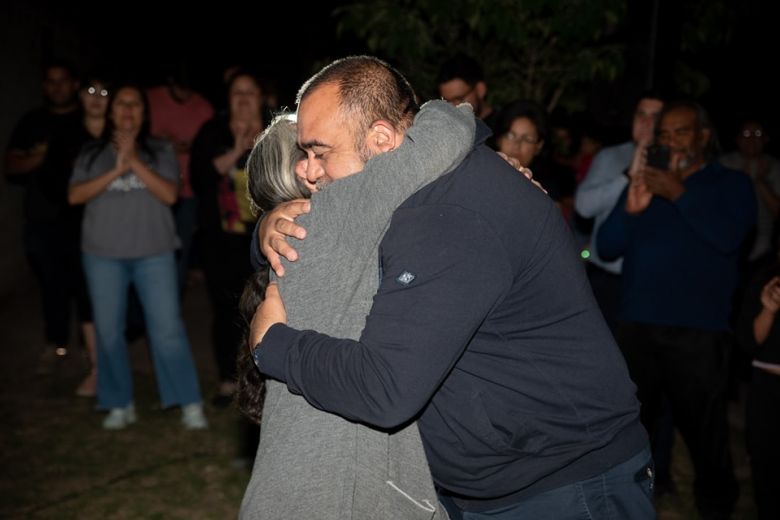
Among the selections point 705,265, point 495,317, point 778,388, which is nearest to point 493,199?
point 495,317

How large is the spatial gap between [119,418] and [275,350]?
415 cm

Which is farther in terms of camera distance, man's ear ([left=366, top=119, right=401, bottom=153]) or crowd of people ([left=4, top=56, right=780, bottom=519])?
man's ear ([left=366, top=119, right=401, bottom=153])

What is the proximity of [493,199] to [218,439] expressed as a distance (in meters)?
4.08

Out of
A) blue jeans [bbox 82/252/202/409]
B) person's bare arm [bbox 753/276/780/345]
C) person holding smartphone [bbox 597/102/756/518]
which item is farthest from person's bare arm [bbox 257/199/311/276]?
blue jeans [bbox 82/252/202/409]

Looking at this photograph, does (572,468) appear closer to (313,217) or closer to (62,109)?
(313,217)

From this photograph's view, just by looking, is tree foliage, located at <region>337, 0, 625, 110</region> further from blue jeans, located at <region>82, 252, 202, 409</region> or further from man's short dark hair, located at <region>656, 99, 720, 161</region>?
blue jeans, located at <region>82, 252, 202, 409</region>

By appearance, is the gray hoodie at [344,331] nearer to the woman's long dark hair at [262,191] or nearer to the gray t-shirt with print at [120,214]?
the woman's long dark hair at [262,191]

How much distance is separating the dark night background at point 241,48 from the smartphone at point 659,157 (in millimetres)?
1327

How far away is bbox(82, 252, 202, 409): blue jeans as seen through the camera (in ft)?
18.8

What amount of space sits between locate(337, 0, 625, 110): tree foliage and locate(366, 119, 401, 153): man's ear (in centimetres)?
335

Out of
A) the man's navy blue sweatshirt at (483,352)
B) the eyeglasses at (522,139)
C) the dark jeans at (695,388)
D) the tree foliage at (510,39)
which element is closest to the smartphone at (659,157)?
the eyeglasses at (522,139)

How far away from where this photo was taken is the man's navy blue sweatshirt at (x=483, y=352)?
6.61 ft

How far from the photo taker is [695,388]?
448 centimetres

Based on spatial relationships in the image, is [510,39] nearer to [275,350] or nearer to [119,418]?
[119,418]
